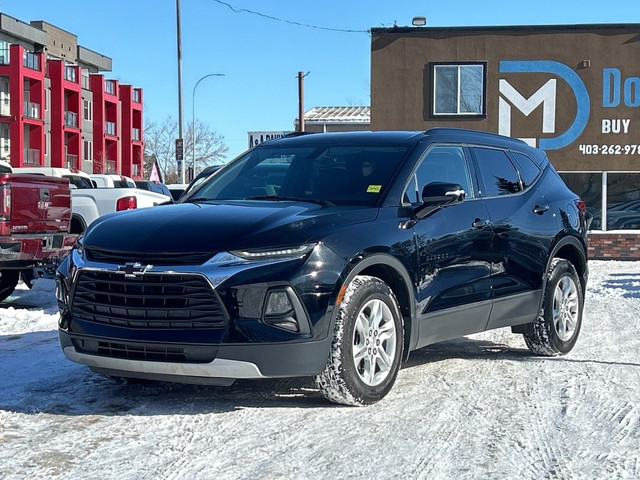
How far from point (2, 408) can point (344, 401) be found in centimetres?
210

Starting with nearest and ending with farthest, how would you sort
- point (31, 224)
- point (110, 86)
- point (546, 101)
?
point (31, 224) → point (546, 101) → point (110, 86)

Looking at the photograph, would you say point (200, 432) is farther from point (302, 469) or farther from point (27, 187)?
point (27, 187)

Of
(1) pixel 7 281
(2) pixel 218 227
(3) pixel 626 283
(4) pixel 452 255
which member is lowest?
(3) pixel 626 283

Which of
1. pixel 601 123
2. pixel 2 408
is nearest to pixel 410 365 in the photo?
pixel 2 408

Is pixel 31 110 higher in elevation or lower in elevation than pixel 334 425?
higher

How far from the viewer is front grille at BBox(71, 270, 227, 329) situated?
4723mm

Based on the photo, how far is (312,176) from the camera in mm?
6109

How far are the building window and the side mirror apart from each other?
17214 millimetres

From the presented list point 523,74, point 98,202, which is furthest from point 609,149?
point 98,202

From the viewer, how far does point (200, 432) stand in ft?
15.3

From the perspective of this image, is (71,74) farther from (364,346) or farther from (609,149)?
(364,346)

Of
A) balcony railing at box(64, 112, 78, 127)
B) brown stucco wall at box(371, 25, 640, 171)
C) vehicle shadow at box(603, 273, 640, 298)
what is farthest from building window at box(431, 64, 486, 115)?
balcony railing at box(64, 112, 78, 127)

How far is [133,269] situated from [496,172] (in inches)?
130

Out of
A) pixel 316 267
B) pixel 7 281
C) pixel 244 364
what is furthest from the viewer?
pixel 7 281
